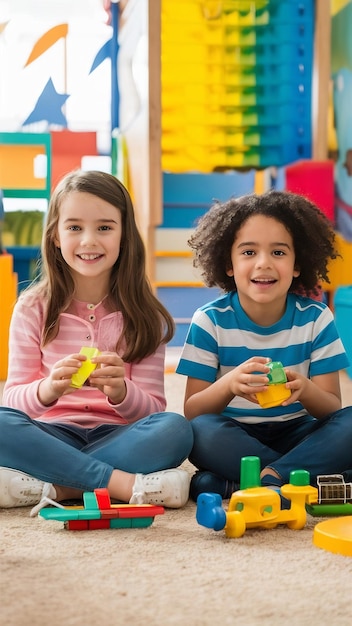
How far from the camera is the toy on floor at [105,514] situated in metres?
0.95

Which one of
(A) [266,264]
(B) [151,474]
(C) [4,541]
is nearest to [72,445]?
(B) [151,474]

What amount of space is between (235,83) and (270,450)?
1.94m

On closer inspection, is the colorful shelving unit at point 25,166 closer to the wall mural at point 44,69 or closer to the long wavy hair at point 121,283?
the wall mural at point 44,69

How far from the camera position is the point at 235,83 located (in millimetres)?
2854

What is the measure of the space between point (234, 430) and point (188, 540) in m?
0.25

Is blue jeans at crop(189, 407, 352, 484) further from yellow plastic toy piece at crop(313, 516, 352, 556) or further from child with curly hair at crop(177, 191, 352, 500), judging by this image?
yellow plastic toy piece at crop(313, 516, 352, 556)

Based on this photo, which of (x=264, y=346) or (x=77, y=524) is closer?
(x=77, y=524)

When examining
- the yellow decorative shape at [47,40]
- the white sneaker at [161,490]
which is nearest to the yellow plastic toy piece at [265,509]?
the white sneaker at [161,490]

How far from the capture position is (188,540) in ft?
3.03

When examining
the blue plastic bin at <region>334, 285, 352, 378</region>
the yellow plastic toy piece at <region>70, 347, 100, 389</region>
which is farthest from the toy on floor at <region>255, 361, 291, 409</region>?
the blue plastic bin at <region>334, 285, 352, 378</region>

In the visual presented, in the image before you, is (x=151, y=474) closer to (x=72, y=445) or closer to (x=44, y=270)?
(x=72, y=445)

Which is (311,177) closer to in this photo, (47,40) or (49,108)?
(49,108)

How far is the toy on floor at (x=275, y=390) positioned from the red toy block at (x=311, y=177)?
5.42 feet

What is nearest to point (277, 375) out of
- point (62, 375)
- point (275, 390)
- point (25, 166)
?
point (275, 390)
